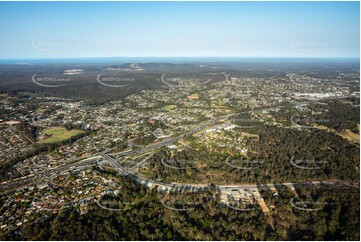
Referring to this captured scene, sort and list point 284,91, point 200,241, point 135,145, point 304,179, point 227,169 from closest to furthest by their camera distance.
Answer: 1. point 200,241
2. point 304,179
3. point 227,169
4. point 135,145
5. point 284,91

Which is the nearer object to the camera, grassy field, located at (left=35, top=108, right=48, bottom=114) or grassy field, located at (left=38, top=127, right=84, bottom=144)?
grassy field, located at (left=38, top=127, right=84, bottom=144)

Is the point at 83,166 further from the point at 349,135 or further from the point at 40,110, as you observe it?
the point at 349,135

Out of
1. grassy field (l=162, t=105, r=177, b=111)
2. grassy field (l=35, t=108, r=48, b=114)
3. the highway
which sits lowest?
the highway

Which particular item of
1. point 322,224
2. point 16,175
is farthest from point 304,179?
point 16,175

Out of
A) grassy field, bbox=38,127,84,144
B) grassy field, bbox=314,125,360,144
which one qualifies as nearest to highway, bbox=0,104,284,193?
grassy field, bbox=38,127,84,144

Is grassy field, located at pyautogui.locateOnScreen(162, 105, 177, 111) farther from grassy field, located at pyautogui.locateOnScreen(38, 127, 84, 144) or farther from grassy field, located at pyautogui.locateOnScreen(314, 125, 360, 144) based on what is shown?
grassy field, located at pyautogui.locateOnScreen(314, 125, 360, 144)

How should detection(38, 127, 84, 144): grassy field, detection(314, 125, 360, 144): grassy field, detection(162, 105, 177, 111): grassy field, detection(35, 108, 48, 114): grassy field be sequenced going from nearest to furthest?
detection(314, 125, 360, 144): grassy field → detection(38, 127, 84, 144): grassy field → detection(35, 108, 48, 114): grassy field → detection(162, 105, 177, 111): grassy field

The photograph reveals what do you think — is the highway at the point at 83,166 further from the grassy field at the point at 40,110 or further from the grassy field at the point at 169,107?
the grassy field at the point at 40,110

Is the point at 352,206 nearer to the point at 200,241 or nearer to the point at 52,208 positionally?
the point at 200,241

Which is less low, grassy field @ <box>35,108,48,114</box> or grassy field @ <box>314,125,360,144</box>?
grassy field @ <box>314,125,360,144</box>

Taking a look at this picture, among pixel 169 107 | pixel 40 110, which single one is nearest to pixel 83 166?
pixel 169 107
